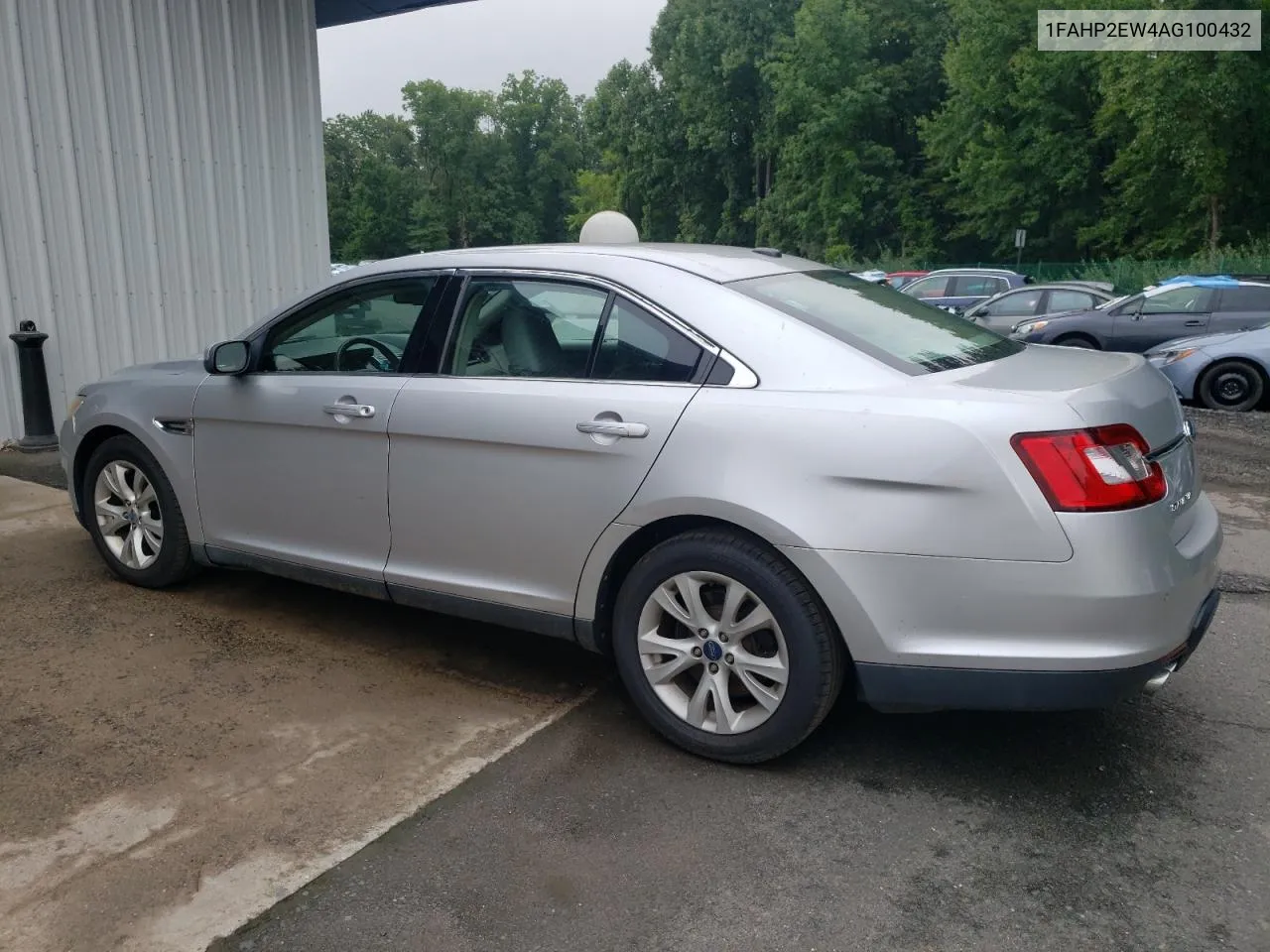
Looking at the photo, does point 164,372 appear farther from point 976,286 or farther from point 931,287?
point 931,287

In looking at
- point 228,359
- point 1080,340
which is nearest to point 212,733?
point 228,359

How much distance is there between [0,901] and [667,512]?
1985 mm

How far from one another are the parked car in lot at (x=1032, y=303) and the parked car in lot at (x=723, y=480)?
594 inches

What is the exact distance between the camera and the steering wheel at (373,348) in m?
3.99

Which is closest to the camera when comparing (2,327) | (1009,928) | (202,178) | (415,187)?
(1009,928)

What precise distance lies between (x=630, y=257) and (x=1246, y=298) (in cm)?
1385

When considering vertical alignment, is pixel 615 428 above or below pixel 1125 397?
below

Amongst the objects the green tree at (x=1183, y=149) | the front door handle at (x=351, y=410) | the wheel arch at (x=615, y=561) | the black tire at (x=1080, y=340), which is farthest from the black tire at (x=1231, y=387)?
the green tree at (x=1183, y=149)

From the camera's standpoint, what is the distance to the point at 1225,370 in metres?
11.5

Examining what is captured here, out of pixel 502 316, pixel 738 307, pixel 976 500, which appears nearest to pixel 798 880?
pixel 976 500

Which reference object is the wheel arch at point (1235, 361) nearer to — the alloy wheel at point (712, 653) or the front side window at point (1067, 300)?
the front side window at point (1067, 300)

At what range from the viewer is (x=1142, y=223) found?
1574 inches

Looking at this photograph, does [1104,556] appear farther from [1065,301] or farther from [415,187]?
[415,187]

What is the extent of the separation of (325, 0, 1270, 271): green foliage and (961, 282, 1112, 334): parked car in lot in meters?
16.0
